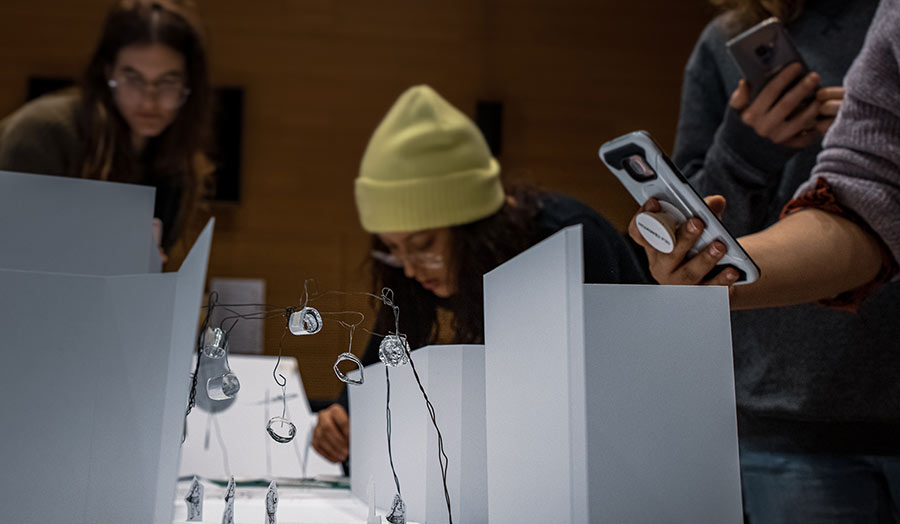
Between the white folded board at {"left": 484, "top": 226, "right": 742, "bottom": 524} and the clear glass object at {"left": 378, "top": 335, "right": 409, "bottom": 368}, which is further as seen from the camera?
the clear glass object at {"left": 378, "top": 335, "right": 409, "bottom": 368}

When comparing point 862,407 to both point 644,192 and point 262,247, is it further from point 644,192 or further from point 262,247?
point 262,247

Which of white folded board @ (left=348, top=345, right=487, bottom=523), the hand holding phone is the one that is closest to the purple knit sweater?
the hand holding phone

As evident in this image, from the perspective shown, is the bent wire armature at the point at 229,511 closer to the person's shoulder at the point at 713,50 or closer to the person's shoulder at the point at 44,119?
the person's shoulder at the point at 713,50

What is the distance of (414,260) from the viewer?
116cm

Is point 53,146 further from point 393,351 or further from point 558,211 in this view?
point 393,351

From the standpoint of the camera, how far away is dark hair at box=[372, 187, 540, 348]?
628 millimetres

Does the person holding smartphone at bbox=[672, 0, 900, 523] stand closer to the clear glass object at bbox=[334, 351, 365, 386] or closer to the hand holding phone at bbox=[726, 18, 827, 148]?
the hand holding phone at bbox=[726, 18, 827, 148]

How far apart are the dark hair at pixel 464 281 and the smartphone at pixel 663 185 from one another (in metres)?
0.14

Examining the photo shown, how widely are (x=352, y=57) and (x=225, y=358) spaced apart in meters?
2.75

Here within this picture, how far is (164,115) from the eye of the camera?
1626mm

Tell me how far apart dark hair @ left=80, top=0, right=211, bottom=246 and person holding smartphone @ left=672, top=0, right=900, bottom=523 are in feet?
3.24

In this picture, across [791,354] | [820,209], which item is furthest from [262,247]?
[820,209]

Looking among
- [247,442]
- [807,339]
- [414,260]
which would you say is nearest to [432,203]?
[414,260]

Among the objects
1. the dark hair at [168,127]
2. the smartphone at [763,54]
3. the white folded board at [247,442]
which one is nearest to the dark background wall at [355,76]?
the dark hair at [168,127]
